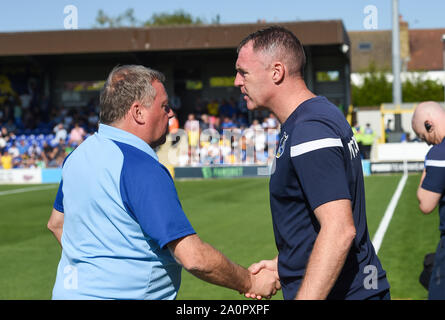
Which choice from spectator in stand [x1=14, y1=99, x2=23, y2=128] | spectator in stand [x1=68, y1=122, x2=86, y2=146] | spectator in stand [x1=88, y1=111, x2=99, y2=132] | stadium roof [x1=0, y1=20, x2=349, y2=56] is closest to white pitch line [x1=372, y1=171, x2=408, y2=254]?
stadium roof [x1=0, y1=20, x2=349, y2=56]

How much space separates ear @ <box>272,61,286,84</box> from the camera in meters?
2.92

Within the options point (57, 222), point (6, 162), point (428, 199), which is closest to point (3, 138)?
point (6, 162)

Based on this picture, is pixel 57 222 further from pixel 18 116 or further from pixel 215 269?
pixel 18 116

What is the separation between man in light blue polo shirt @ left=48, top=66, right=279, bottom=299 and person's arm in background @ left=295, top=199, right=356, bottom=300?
62 centimetres

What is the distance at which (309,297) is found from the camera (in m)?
2.55

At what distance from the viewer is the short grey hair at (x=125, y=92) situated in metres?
3.17

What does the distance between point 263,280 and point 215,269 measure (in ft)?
1.51

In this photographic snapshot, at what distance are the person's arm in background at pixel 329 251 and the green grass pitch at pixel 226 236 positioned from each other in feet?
17.1

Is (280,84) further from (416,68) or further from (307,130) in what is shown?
(416,68)

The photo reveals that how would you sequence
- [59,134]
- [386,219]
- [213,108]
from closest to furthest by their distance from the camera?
[386,219] < [59,134] < [213,108]

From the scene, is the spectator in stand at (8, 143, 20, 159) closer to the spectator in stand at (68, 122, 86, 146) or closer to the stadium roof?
the spectator in stand at (68, 122, 86, 146)

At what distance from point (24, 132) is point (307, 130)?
34177mm

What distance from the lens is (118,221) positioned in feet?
9.89
